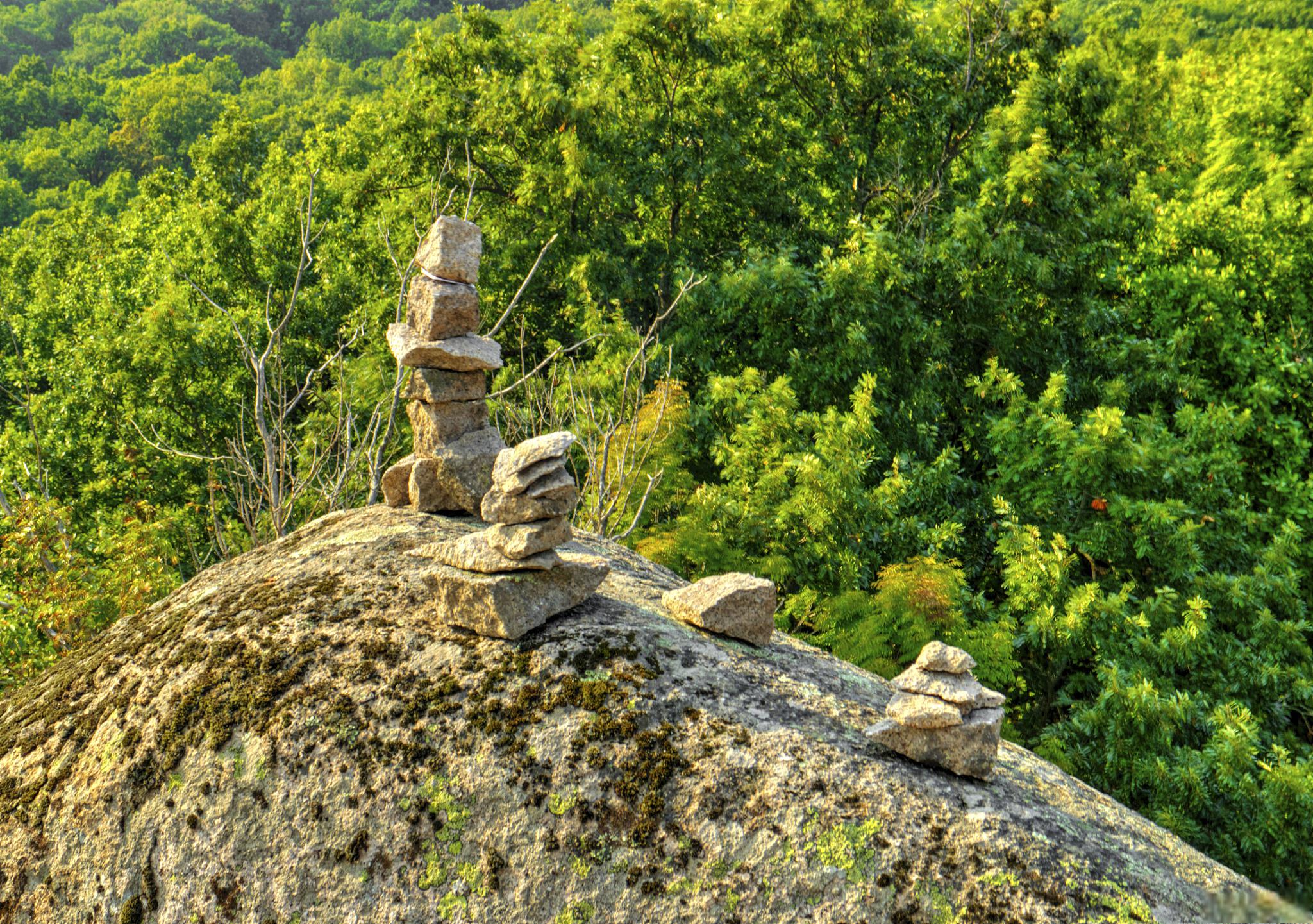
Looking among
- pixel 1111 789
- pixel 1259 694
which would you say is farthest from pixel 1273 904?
pixel 1259 694

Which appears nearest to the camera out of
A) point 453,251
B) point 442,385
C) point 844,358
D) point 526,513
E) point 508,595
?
point 508,595

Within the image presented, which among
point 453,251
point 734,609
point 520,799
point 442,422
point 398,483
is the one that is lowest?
point 520,799

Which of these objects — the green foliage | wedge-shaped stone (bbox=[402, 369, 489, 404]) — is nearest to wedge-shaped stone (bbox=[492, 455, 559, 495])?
wedge-shaped stone (bbox=[402, 369, 489, 404])

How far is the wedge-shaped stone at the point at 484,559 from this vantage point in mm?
4406

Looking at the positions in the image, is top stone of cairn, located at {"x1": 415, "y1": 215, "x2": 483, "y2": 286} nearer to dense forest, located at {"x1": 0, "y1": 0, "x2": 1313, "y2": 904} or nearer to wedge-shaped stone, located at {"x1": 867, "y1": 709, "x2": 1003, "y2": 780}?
dense forest, located at {"x1": 0, "y1": 0, "x2": 1313, "y2": 904}

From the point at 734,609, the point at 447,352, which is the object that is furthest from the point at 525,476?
the point at 447,352

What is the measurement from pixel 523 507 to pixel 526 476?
158 mm

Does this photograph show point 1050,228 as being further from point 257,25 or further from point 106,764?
point 257,25

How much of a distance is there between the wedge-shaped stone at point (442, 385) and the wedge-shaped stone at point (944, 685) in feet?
10.4

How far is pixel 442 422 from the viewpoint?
19.2ft

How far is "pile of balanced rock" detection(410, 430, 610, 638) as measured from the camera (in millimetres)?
4387

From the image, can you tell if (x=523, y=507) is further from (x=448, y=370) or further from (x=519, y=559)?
(x=448, y=370)

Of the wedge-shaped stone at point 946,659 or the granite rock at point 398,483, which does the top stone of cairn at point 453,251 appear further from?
the wedge-shaped stone at point 946,659

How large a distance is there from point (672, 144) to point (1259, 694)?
1165cm
